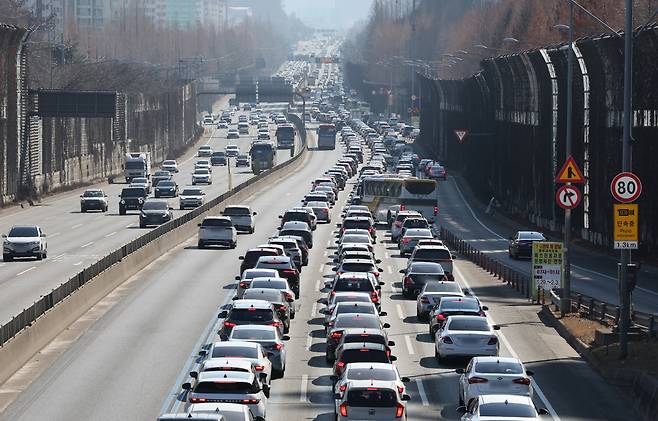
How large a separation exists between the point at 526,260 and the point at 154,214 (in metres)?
21.4

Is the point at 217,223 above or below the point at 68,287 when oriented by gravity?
below

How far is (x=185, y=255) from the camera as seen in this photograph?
73.3 m

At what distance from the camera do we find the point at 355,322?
130 ft

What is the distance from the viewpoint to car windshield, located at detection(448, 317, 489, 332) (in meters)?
39.5

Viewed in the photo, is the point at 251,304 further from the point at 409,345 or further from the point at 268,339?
the point at 409,345

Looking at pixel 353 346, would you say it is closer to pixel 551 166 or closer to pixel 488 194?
pixel 551 166

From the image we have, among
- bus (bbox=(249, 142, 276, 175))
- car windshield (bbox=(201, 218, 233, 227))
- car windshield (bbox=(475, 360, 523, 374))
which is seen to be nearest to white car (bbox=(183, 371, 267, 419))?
car windshield (bbox=(475, 360, 523, 374))

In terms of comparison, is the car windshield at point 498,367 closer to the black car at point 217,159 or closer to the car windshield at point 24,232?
the car windshield at point 24,232

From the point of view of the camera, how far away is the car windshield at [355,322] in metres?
39.4

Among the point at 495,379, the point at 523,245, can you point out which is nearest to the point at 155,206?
the point at 523,245

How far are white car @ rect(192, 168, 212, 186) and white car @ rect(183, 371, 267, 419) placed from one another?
105m

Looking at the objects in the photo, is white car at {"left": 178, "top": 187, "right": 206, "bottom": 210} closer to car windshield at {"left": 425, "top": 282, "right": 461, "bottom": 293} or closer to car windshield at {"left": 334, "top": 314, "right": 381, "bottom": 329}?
car windshield at {"left": 425, "top": 282, "right": 461, "bottom": 293}

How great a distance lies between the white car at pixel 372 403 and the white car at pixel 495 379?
2635 mm

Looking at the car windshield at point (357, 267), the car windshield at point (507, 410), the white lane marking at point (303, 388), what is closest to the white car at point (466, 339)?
the white lane marking at point (303, 388)
